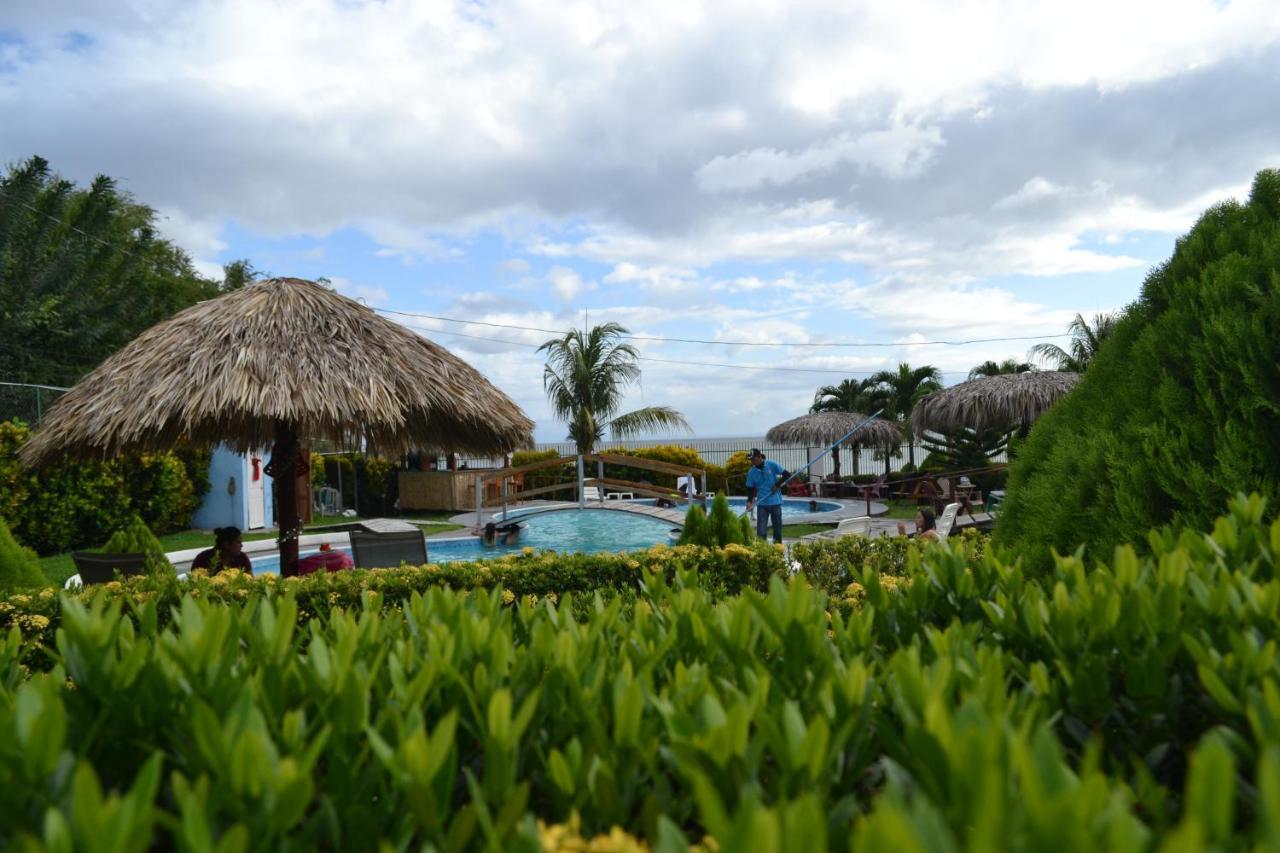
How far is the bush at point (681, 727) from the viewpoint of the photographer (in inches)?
42.9

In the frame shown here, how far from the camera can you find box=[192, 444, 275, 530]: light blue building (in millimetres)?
20453

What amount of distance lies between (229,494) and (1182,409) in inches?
820

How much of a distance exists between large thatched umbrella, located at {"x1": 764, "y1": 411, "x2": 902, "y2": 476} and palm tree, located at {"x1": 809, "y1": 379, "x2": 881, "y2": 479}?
216cm

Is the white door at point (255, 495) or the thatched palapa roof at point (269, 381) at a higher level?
the thatched palapa roof at point (269, 381)

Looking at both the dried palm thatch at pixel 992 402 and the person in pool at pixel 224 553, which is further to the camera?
Answer: the dried palm thatch at pixel 992 402

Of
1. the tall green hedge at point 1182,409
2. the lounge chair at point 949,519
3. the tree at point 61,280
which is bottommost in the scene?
the lounge chair at point 949,519

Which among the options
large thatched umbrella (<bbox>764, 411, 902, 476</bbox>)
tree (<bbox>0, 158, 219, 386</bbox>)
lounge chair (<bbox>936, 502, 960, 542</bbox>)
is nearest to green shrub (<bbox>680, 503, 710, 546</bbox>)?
lounge chair (<bbox>936, 502, 960, 542</bbox>)

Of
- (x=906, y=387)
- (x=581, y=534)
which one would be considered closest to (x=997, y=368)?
(x=906, y=387)

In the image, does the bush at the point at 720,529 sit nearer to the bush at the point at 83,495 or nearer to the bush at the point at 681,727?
the bush at the point at 681,727

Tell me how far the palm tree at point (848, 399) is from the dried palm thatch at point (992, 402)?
8880 mm

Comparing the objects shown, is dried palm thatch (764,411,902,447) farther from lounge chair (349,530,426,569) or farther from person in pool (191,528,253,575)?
person in pool (191,528,253,575)

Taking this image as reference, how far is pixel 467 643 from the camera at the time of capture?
1977 mm

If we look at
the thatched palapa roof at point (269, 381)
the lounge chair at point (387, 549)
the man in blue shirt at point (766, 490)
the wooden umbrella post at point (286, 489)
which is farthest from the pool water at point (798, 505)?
the wooden umbrella post at point (286, 489)

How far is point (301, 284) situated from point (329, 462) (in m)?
20.5
